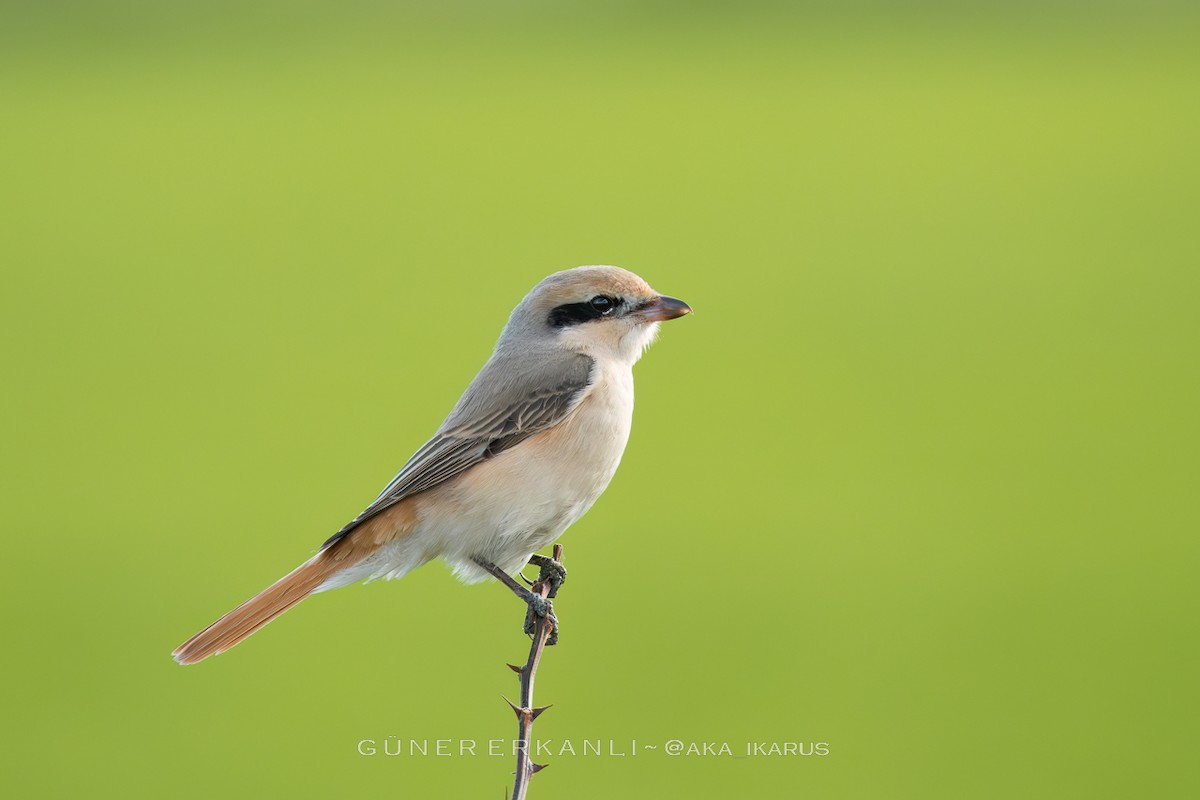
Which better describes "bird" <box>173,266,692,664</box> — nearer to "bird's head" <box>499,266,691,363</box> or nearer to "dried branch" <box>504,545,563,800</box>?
"bird's head" <box>499,266,691,363</box>

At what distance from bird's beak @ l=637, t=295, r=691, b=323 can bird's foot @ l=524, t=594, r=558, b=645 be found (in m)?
0.85

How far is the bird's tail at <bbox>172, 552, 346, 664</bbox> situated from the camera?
277 cm

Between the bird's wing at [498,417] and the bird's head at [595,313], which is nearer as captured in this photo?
the bird's wing at [498,417]

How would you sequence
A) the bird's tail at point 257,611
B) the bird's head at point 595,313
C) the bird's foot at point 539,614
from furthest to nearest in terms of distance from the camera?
the bird's head at point 595,313 → the bird's foot at point 539,614 → the bird's tail at point 257,611

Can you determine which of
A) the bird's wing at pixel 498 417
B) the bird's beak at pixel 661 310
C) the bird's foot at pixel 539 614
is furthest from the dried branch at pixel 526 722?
the bird's beak at pixel 661 310

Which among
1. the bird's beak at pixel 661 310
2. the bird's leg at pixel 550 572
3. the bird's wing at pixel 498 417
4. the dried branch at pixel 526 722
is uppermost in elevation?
the bird's beak at pixel 661 310

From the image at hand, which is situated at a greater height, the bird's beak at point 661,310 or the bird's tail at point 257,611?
the bird's beak at point 661,310

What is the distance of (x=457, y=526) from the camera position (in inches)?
129

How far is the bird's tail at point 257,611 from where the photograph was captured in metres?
2.77

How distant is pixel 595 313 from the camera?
3475mm

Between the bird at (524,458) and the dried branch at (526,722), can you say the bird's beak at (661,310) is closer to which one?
the bird at (524,458)

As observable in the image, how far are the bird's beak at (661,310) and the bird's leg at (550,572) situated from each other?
758 mm

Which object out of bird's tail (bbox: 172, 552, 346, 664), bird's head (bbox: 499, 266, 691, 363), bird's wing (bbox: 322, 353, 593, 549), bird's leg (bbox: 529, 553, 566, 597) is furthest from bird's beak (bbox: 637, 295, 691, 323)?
bird's tail (bbox: 172, 552, 346, 664)

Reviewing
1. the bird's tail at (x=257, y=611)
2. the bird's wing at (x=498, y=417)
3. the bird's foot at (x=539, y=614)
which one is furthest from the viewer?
the bird's wing at (x=498, y=417)
